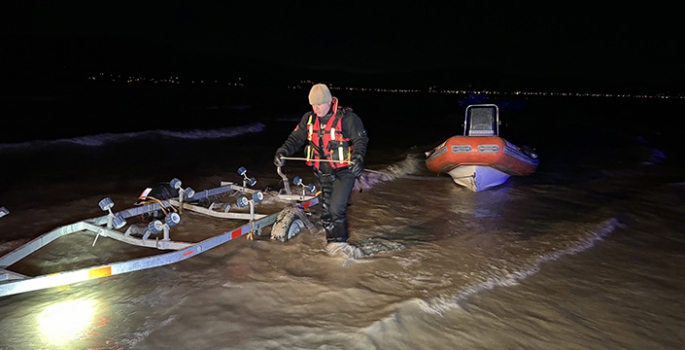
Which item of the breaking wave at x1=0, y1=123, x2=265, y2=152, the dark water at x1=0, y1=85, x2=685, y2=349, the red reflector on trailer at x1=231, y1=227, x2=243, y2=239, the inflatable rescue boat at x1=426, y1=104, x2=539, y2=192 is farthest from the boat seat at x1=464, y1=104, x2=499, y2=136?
the breaking wave at x1=0, y1=123, x2=265, y2=152

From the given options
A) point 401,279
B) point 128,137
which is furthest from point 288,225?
point 128,137

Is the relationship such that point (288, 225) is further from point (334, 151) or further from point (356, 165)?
point (356, 165)

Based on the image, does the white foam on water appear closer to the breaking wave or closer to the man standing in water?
the man standing in water

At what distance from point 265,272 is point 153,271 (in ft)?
3.97

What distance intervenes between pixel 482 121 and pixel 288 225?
591 cm

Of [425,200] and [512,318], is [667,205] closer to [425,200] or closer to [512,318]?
[425,200]

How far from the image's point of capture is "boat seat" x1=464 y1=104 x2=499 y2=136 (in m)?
10.0

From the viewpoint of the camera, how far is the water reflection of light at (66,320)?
12.0 feet

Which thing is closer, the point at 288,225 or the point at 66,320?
the point at 66,320

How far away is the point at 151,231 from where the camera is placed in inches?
199

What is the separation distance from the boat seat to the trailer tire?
17.6 ft

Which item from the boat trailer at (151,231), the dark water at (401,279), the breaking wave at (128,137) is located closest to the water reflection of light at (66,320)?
the dark water at (401,279)

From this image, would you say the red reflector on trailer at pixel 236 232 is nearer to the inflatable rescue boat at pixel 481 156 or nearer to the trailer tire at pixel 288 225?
the trailer tire at pixel 288 225

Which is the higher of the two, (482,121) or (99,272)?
(482,121)
